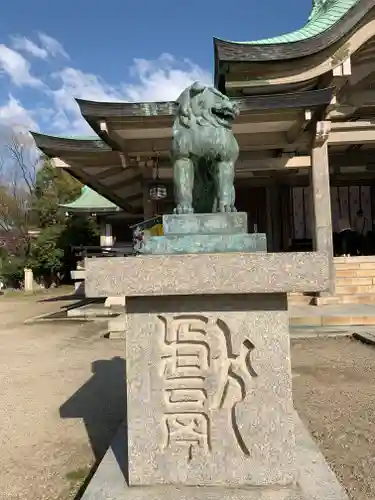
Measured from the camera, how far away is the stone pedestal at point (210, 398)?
1.93 meters

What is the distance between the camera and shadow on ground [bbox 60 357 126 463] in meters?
3.06

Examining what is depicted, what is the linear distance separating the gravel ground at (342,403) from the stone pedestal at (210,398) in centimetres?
64

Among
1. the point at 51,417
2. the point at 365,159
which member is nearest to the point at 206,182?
the point at 51,417

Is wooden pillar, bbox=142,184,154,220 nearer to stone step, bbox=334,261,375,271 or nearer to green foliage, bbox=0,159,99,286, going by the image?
stone step, bbox=334,261,375,271

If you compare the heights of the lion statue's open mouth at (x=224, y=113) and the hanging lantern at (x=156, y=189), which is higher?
the hanging lantern at (x=156, y=189)

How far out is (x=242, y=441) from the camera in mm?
1946

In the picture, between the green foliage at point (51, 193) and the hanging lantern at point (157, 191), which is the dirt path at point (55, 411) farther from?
the green foliage at point (51, 193)

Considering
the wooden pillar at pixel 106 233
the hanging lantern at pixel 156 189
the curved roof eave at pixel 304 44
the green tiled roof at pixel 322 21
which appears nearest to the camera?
the curved roof eave at pixel 304 44

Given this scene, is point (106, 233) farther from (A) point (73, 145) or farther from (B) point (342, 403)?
(B) point (342, 403)

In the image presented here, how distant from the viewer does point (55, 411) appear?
3617 millimetres

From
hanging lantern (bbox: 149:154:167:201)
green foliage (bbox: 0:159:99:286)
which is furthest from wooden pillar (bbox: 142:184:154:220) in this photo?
green foliage (bbox: 0:159:99:286)

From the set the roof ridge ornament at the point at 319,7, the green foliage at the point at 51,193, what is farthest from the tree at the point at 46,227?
the roof ridge ornament at the point at 319,7

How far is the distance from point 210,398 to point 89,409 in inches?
81.0

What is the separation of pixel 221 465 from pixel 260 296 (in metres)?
0.82
